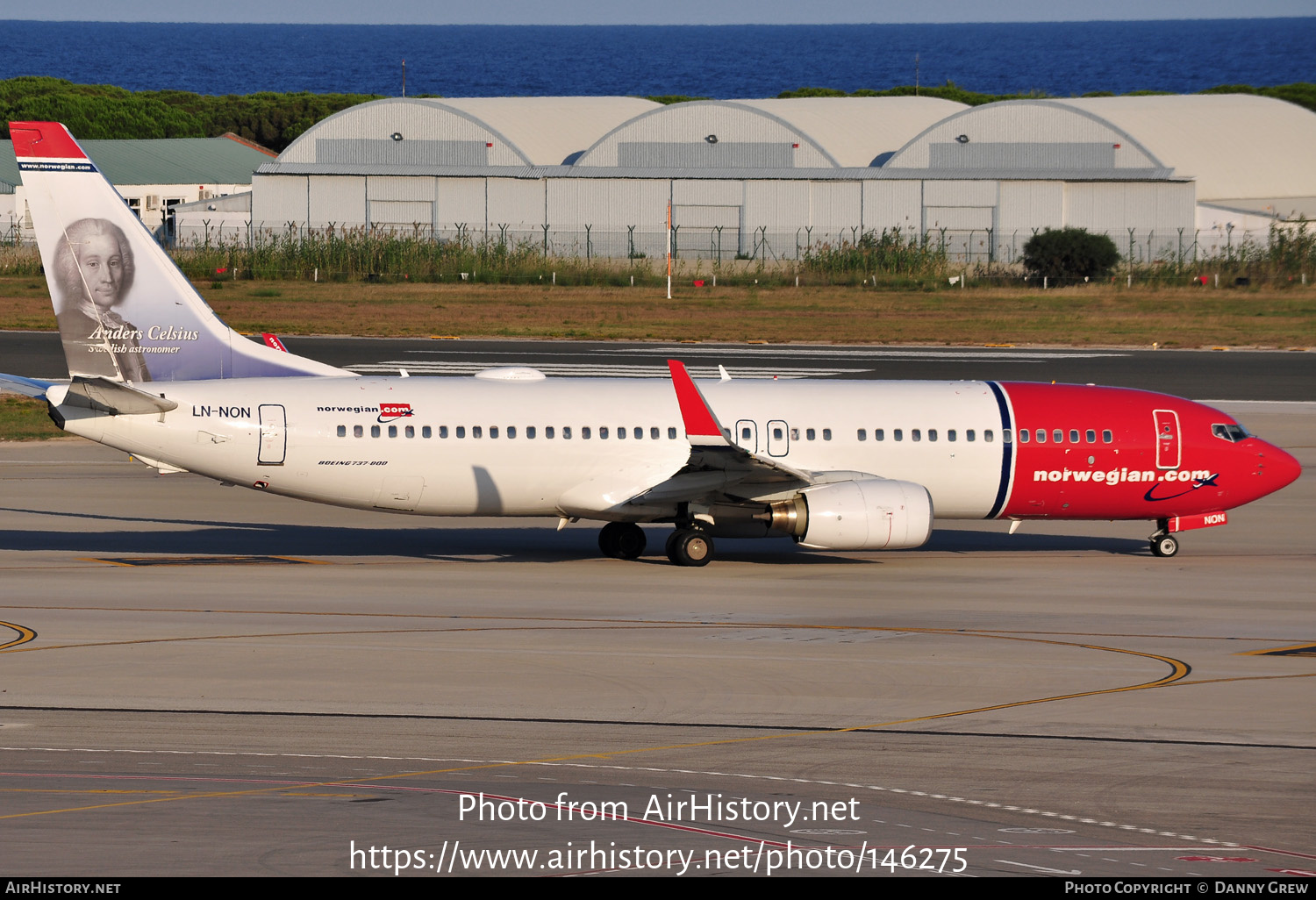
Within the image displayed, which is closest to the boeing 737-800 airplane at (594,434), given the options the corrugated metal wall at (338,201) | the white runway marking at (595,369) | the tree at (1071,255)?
the white runway marking at (595,369)

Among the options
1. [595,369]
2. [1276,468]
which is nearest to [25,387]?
[1276,468]

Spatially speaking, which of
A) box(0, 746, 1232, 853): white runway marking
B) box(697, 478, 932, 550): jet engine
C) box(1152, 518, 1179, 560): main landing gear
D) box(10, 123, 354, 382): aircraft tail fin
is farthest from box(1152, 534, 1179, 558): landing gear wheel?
box(10, 123, 354, 382): aircraft tail fin

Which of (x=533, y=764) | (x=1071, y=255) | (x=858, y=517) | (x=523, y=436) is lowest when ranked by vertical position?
(x=533, y=764)

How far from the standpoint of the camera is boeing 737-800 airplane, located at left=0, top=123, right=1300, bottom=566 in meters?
27.2

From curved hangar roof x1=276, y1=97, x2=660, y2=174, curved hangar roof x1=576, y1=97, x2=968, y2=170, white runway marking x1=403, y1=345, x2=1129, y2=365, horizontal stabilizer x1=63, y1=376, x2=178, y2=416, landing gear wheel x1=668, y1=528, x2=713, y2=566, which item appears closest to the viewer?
horizontal stabilizer x1=63, y1=376, x2=178, y2=416

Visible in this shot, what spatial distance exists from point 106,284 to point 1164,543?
2115 centimetres

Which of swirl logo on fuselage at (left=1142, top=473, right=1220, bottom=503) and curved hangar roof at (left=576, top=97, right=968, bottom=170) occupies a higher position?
curved hangar roof at (left=576, top=97, right=968, bottom=170)

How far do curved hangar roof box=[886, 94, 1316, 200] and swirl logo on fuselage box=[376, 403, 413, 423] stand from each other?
6914 cm

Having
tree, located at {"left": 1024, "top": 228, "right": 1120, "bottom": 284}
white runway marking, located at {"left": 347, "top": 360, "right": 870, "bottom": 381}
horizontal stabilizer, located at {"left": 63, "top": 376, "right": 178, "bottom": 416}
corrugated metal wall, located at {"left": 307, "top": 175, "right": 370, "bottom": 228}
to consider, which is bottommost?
white runway marking, located at {"left": 347, "top": 360, "right": 870, "bottom": 381}

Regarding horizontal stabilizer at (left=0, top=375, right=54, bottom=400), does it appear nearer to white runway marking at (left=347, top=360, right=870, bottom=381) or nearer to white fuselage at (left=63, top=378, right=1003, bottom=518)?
white fuselage at (left=63, top=378, right=1003, bottom=518)

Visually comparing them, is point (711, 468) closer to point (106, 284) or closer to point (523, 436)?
point (523, 436)

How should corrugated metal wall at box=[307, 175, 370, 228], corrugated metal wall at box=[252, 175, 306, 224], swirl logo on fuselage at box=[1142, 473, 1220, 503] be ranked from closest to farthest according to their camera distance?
1. swirl logo on fuselage at box=[1142, 473, 1220, 503]
2. corrugated metal wall at box=[307, 175, 370, 228]
3. corrugated metal wall at box=[252, 175, 306, 224]

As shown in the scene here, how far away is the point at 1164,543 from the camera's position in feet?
102

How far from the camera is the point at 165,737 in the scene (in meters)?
17.4
